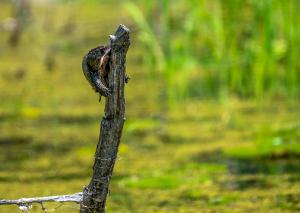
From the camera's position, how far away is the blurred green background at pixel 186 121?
3025 millimetres

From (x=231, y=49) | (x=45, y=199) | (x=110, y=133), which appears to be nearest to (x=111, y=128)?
(x=110, y=133)

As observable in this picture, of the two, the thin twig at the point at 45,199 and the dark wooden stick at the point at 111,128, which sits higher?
the dark wooden stick at the point at 111,128

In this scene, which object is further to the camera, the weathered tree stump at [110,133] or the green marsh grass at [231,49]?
the green marsh grass at [231,49]

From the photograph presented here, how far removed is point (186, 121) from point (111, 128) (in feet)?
7.82

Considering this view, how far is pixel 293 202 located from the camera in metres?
2.73

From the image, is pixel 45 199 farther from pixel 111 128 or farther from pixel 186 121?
pixel 186 121

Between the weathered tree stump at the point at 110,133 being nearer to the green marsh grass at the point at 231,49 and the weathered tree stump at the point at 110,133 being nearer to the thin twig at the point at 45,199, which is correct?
the thin twig at the point at 45,199

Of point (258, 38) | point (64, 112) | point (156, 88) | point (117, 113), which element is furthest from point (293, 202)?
point (156, 88)

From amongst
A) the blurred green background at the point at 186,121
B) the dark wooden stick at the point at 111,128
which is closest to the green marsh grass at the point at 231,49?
the blurred green background at the point at 186,121

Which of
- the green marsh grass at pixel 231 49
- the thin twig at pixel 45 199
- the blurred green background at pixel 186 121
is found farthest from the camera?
the green marsh grass at pixel 231 49

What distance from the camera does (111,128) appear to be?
1841mm

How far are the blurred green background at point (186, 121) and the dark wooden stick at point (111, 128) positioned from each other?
42cm

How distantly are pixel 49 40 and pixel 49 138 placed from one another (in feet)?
10.4

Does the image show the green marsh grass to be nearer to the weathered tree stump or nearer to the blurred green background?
the blurred green background
